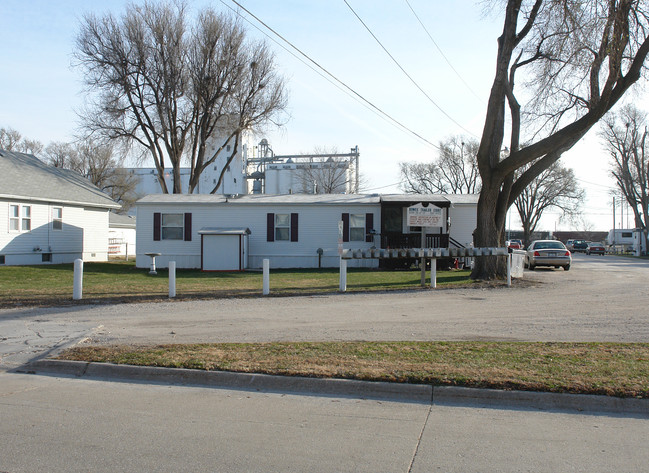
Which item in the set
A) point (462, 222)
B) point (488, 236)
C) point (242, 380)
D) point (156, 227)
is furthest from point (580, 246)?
point (242, 380)

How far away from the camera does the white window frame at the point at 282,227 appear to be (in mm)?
25703

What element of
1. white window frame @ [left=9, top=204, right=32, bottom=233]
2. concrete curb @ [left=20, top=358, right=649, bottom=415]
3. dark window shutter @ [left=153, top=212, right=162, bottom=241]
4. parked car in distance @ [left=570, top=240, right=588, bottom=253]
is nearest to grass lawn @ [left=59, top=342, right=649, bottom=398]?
concrete curb @ [left=20, top=358, right=649, bottom=415]

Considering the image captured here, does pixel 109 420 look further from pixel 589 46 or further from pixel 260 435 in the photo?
pixel 589 46

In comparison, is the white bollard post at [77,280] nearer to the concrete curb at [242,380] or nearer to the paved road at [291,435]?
the concrete curb at [242,380]

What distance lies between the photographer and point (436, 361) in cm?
681

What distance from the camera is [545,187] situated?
59281mm

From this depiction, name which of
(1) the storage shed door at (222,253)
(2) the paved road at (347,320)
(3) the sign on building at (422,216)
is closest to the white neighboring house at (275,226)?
(1) the storage shed door at (222,253)

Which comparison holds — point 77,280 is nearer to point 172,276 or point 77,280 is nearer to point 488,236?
point 172,276

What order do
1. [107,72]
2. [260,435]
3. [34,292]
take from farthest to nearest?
[107,72]
[34,292]
[260,435]

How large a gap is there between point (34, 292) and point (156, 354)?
9437mm

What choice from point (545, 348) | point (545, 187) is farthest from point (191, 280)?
point (545, 187)

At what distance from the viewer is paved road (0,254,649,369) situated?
8914mm

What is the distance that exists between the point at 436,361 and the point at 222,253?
60.5 ft

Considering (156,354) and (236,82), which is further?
(236,82)
